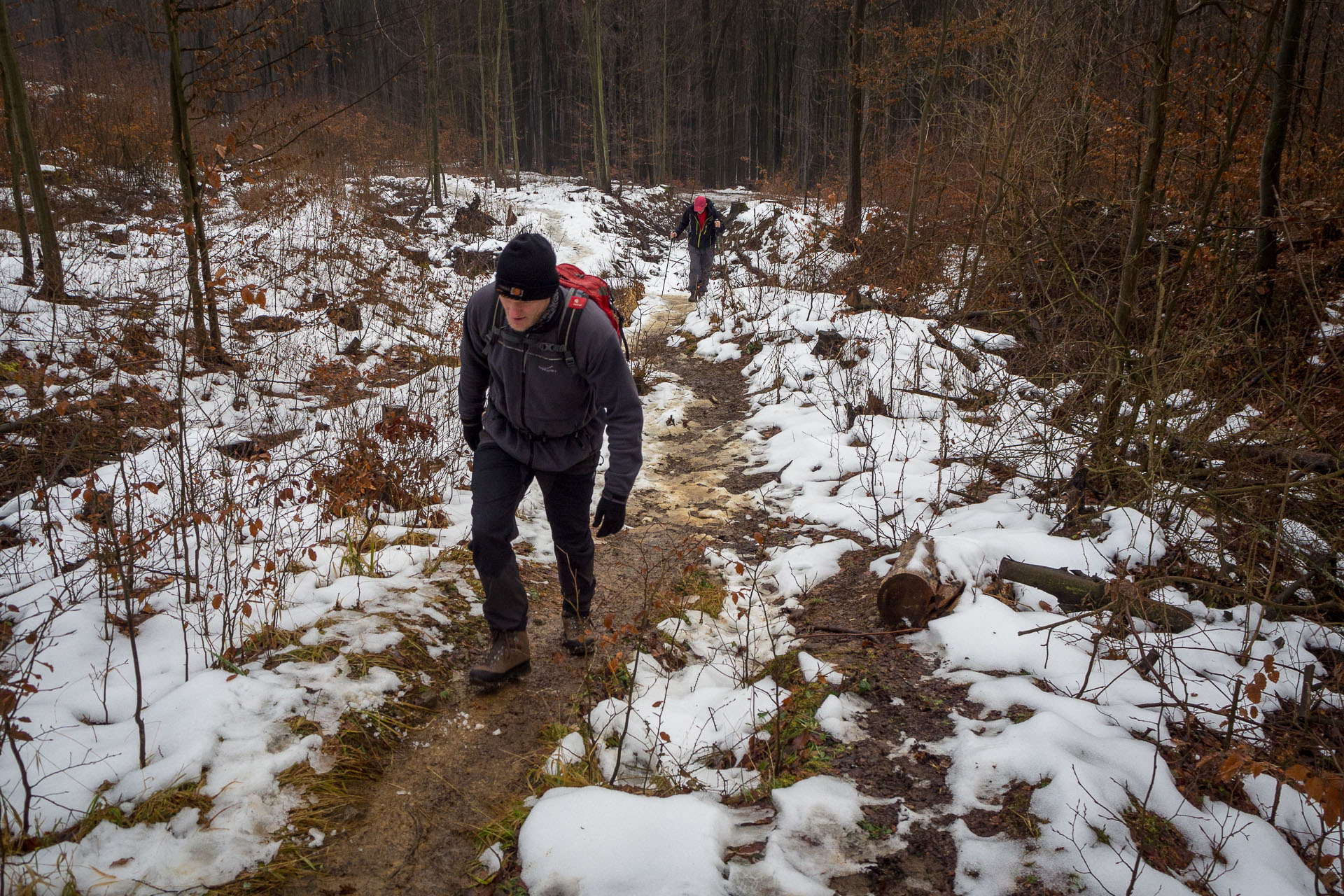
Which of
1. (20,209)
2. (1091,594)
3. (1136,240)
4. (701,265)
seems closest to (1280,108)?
(1136,240)

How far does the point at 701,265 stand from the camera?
12508mm

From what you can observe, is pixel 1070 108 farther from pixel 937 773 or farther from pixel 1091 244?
pixel 937 773

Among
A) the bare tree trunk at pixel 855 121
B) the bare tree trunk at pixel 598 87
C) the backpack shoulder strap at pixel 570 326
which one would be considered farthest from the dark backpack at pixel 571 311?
the bare tree trunk at pixel 598 87

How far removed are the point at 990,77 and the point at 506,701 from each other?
9.89 meters

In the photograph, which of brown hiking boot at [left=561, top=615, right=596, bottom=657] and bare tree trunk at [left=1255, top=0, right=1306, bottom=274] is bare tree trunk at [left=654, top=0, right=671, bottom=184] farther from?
brown hiking boot at [left=561, top=615, right=596, bottom=657]

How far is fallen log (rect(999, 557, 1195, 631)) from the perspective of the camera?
2.94 m

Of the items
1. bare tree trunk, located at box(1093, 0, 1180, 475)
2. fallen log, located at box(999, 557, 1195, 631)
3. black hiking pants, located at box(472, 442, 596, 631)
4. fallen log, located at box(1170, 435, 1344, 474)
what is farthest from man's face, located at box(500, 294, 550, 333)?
fallen log, located at box(1170, 435, 1344, 474)

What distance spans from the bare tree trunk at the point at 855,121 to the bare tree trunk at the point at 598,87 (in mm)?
12418

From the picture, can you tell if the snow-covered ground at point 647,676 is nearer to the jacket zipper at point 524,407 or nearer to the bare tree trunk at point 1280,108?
the jacket zipper at point 524,407

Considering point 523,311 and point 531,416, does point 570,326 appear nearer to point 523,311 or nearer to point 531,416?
point 523,311

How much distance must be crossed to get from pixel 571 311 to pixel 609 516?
96cm

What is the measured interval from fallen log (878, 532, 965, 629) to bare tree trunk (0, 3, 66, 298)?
9458mm

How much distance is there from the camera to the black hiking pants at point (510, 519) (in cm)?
313

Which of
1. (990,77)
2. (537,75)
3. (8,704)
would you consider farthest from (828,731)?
(537,75)
